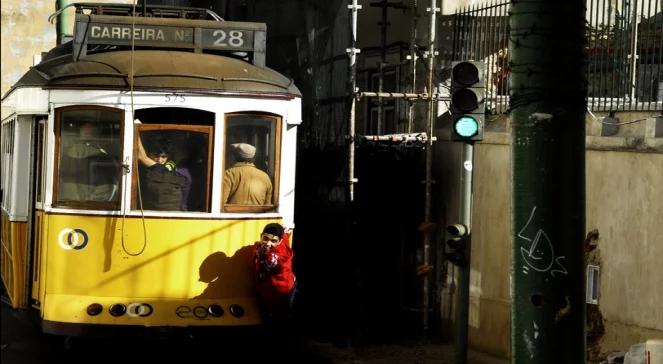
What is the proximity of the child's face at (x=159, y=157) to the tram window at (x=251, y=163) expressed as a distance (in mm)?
555

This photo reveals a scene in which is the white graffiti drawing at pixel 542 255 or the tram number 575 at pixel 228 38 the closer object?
the white graffiti drawing at pixel 542 255

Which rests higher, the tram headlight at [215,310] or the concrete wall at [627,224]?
the concrete wall at [627,224]

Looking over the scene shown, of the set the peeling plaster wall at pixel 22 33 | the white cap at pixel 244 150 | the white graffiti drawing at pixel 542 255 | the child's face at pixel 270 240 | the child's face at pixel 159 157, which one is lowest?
the child's face at pixel 270 240

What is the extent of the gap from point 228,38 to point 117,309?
2.81 meters

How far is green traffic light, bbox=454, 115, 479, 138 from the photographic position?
35.0 feet

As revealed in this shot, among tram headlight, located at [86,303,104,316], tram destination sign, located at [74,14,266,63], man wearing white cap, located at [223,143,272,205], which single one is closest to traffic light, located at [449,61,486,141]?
man wearing white cap, located at [223,143,272,205]

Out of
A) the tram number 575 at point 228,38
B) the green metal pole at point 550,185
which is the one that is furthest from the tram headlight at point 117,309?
the green metal pole at point 550,185

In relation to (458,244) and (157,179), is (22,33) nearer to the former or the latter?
(157,179)

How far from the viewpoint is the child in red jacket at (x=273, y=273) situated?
10719mm

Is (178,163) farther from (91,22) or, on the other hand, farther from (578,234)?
(578,234)

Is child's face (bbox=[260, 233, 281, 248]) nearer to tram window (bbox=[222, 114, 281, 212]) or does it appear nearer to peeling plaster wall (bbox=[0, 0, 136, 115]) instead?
tram window (bbox=[222, 114, 281, 212])

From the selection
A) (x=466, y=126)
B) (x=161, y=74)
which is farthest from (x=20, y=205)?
(x=466, y=126)

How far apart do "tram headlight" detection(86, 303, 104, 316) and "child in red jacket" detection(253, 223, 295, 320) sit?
1.42 meters

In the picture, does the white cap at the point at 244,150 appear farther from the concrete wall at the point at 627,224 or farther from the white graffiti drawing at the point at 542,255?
the white graffiti drawing at the point at 542,255
